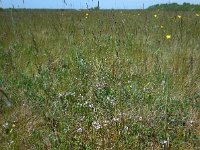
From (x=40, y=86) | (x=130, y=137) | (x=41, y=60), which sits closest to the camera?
(x=130, y=137)

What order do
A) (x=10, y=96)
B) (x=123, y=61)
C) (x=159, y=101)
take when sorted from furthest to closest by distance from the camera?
1. (x=123, y=61)
2. (x=10, y=96)
3. (x=159, y=101)

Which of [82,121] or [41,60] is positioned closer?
[82,121]

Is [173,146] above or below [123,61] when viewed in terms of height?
below

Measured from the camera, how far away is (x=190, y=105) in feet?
9.63

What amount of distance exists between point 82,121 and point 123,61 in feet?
4.75

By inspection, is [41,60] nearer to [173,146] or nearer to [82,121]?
[82,121]

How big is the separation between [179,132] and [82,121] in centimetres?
83

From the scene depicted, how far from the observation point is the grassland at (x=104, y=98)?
2.44 meters

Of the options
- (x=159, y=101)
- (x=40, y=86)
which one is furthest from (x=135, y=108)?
(x=40, y=86)

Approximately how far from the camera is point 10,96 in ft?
10.5

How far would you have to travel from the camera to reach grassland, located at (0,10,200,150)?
244 cm

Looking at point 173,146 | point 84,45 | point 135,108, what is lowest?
point 173,146

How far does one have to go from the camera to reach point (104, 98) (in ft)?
9.68

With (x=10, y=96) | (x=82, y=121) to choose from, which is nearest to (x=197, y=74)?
(x=82, y=121)
